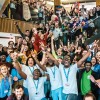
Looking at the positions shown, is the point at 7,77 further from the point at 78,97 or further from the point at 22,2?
the point at 22,2

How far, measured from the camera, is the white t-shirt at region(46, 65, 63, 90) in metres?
6.12

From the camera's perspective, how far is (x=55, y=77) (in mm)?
6145

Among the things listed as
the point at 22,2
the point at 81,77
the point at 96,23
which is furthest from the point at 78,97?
the point at 22,2

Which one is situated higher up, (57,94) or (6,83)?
(6,83)

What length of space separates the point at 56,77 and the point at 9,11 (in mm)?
7293

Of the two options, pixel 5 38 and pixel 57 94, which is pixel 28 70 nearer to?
pixel 57 94

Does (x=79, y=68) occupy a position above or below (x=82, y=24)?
below

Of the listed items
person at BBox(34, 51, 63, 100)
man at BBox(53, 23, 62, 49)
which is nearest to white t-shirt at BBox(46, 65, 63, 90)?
person at BBox(34, 51, 63, 100)

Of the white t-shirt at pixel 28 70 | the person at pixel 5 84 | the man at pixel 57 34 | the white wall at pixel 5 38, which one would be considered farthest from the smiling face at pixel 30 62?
the white wall at pixel 5 38

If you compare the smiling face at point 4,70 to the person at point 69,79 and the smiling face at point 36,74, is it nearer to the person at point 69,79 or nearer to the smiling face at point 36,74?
the smiling face at point 36,74

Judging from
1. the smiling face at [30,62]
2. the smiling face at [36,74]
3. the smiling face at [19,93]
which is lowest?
the smiling face at [19,93]

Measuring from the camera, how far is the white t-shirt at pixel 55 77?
612 centimetres

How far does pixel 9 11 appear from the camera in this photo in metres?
12.8

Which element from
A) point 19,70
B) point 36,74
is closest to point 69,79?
point 36,74
